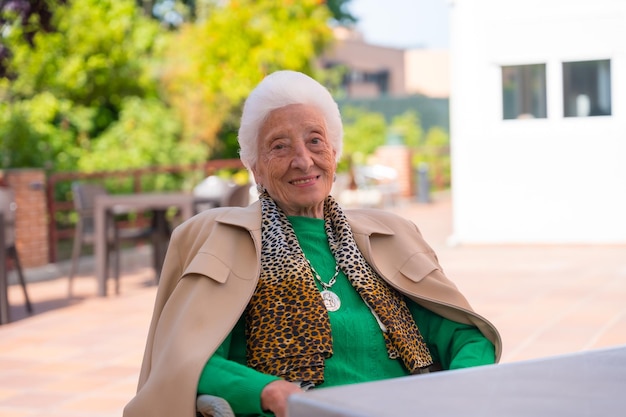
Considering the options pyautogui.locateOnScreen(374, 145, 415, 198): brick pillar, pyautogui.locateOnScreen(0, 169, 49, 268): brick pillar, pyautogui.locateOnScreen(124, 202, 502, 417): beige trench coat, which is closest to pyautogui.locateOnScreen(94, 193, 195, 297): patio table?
pyautogui.locateOnScreen(0, 169, 49, 268): brick pillar

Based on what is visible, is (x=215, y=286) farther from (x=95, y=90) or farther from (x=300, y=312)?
(x=95, y=90)

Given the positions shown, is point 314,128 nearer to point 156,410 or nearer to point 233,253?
point 233,253

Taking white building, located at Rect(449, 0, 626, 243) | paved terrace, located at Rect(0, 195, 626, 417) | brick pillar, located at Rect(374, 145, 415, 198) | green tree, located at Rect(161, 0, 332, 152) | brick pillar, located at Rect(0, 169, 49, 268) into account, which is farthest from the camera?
brick pillar, located at Rect(374, 145, 415, 198)

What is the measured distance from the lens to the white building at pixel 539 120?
1181 centimetres

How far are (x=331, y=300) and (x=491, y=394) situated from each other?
103 centimetres

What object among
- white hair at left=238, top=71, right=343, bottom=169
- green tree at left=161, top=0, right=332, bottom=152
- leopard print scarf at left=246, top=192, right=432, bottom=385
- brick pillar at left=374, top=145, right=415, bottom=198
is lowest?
brick pillar at left=374, top=145, right=415, bottom=198

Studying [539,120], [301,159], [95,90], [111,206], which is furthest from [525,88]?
[301,159]

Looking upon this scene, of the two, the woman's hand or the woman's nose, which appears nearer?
the woman's hand

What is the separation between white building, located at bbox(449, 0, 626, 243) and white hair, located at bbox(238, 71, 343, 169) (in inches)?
374

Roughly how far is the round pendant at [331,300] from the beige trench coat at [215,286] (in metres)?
0.14

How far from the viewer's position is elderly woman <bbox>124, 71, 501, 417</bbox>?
2.33 m

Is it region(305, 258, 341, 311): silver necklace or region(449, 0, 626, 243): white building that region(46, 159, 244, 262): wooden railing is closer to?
region(449, 0, 626, 243): white building

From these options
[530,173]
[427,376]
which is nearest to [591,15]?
[530,173]

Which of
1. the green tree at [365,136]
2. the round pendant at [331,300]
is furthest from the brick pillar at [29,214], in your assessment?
the green tree at [365,136]
